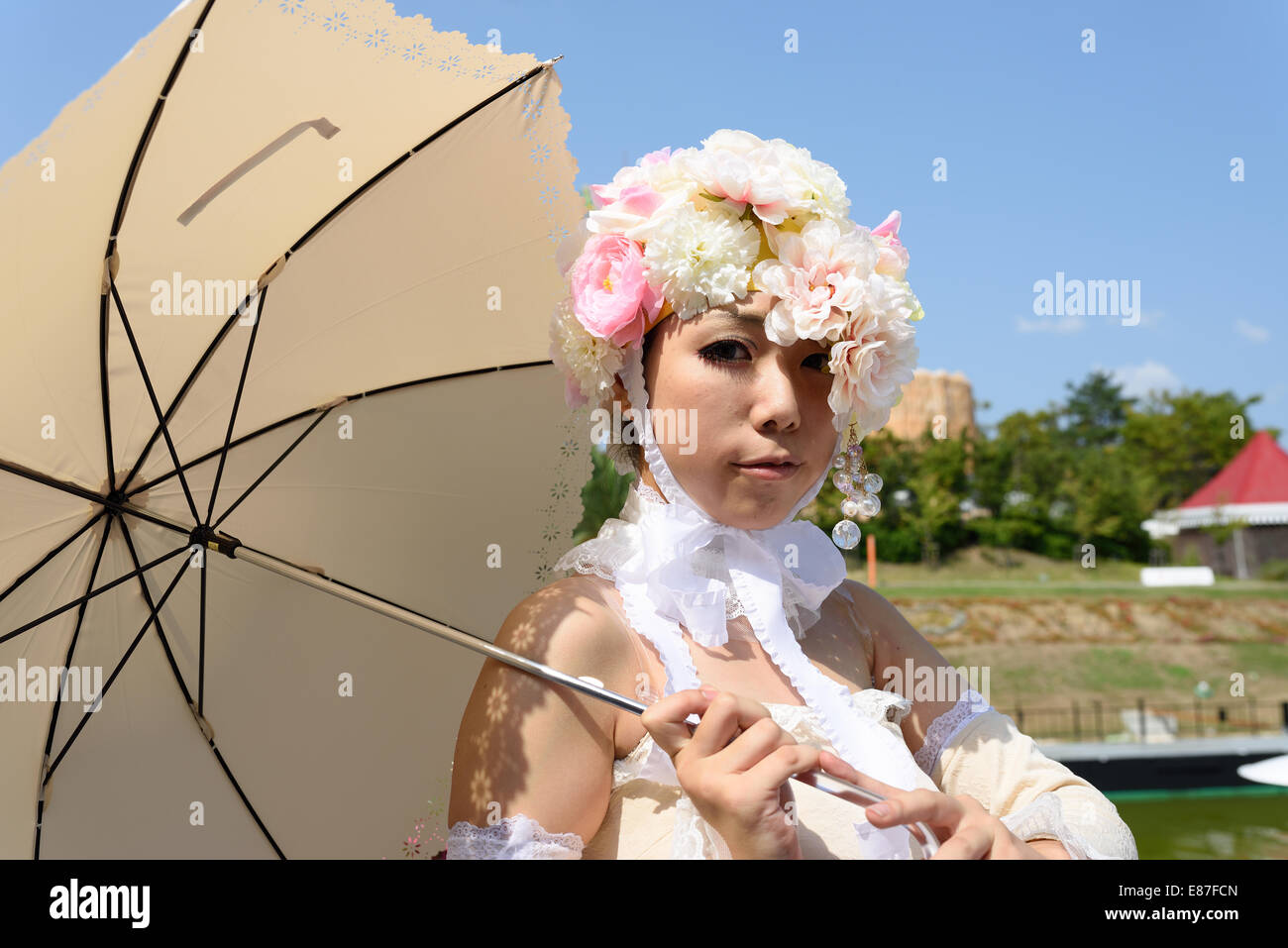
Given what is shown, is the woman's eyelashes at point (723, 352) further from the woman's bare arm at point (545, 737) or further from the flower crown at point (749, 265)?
the woman's bare arm at point (545, 737)

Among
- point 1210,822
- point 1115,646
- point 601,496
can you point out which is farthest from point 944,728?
point 1115,646

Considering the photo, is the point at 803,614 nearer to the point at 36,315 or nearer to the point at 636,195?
the point at 636,195

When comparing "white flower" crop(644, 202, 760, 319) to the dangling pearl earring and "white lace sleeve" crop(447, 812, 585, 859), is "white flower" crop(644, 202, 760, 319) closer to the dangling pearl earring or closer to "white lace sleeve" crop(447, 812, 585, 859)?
the dangling pearl earring

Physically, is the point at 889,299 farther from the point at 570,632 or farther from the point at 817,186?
the point at 570,632

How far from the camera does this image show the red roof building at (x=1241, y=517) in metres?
32.6

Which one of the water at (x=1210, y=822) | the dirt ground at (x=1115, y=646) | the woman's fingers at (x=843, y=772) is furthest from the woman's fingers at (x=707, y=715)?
the dirt ground at (x=1115, y=646)

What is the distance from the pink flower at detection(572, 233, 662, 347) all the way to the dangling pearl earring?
0.51 metres

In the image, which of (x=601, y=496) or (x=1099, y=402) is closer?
(x=601, y=496)

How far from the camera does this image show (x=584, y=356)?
2.21 metres

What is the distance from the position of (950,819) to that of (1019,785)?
559 millimetres

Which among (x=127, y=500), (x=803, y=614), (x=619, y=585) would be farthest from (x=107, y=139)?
(x=803, y=614)

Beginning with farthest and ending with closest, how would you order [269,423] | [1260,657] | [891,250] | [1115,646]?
[1260,657], [1115,646], [269,423], [891,250]

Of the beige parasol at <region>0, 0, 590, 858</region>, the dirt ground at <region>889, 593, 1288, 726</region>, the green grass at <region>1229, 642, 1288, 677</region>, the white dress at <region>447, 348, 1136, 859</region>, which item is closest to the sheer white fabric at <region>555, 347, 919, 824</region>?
the white dress at <region>447, 348, 1136, 859</region>

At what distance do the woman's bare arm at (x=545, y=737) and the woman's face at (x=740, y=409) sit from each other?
1.24 ft
